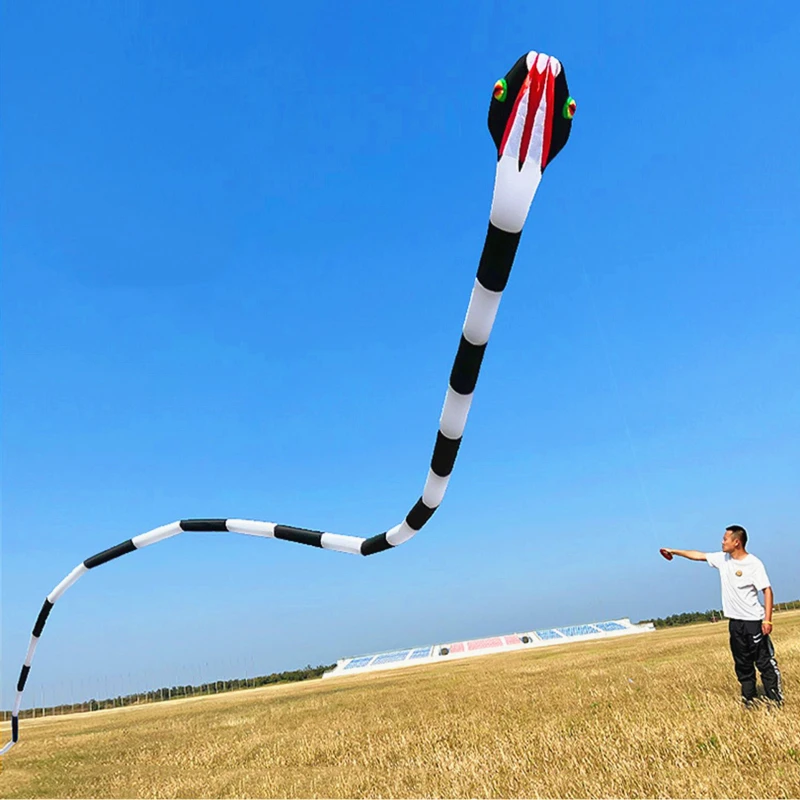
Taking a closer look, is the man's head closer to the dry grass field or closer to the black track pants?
the black track pants

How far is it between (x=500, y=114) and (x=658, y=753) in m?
6.97

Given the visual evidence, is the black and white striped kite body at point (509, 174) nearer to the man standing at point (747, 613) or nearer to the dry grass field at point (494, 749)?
the dry grass field at point (494, 749)

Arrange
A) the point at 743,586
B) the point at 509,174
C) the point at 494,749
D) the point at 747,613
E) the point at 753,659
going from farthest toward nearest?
the point at 743,586 < the point at 747,613 < the point at 753,659 < the point at 494,749 < the point at 509,174

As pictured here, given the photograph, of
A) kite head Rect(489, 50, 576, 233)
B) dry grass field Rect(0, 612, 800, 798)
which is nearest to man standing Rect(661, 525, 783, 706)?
dry grass field Rect(0, 612, 800, 798)

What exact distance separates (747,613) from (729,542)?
1025 millimetres

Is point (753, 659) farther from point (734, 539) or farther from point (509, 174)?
point (509, 174)

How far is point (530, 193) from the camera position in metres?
3.35

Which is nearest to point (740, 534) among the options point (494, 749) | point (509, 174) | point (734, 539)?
point (734, 539)

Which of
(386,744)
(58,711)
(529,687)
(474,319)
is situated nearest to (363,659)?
(58,711)

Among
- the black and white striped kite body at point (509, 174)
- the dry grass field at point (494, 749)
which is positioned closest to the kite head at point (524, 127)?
the black and white striped kite body at point (509, 174)

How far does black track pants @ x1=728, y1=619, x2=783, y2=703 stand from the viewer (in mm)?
8898

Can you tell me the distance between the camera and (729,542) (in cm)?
957

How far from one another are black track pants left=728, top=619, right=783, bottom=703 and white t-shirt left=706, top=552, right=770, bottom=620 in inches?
5.6

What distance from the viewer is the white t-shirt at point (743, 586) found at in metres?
9.20
